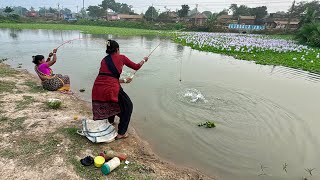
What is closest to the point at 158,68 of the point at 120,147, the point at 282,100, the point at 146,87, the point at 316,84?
the point at 146,87

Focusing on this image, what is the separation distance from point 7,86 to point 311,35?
83.5 ft

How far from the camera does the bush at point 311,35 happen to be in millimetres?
21619

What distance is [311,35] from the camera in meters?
22.9

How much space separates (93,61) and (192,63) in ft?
17.8

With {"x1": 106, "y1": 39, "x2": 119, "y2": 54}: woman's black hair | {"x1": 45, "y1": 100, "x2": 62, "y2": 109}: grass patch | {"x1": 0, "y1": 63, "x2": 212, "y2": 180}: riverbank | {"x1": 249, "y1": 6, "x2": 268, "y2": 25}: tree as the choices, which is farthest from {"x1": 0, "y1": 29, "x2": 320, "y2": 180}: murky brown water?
{"x1": 249, "y1": 6, "x2": 268, "y2": 25}: tree

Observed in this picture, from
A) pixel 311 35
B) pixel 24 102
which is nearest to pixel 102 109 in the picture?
A: pixel 24 102

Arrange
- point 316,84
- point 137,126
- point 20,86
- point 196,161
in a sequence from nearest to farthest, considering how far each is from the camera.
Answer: point 196,161, point 137,126, point 20,86, point 316,84

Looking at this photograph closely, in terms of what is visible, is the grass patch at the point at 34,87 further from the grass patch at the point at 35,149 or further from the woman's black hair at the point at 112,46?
the woman's black hair at the point at 112,46

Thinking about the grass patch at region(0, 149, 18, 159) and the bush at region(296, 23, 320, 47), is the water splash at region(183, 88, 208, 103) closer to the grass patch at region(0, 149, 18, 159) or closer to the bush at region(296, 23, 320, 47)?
the grass patch at region(0, 149, 18, 159)

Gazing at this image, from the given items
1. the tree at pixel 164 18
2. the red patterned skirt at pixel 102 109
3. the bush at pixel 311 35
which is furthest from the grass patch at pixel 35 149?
the tree at pixel 164 18

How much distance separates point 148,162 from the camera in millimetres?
3979

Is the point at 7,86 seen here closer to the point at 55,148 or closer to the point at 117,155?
the point at 55,148

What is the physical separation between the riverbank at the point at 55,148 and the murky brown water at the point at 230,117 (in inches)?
20.5

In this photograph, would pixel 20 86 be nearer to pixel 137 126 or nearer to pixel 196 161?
pixel 137 126
